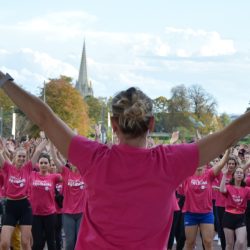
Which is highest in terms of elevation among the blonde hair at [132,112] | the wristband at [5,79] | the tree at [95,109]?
the tree at [95,109]

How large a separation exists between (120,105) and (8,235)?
26.8ft

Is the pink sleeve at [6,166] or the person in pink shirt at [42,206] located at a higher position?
the pink sleeve at [6,166]

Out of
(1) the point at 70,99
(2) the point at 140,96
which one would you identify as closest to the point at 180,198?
(2) the point at 140,96

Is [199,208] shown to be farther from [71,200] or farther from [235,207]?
[71,200]

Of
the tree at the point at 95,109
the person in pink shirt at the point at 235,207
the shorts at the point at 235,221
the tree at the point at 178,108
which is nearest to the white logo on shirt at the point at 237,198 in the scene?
the person in pink shirt at the point at 235,207

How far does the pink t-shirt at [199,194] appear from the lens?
11625mm

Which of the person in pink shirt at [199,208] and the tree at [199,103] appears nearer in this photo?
the person in pink shirt at [199,208]

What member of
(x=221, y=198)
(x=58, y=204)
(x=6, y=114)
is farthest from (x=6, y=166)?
(x=6, y=114)

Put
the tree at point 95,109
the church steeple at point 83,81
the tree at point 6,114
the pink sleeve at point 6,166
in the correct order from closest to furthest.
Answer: the pink sleeve at point 6,166 → the tree at point 6,114 → the tree at point 95,109 → the church steeple at point 83,81

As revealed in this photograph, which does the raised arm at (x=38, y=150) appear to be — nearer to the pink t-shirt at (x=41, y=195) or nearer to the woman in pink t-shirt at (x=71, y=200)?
the woman in pink t-shirt at (x=71, y=200)

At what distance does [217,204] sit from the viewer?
14.0m

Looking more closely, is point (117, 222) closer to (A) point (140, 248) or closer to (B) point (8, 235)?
(A) point (140, 248)

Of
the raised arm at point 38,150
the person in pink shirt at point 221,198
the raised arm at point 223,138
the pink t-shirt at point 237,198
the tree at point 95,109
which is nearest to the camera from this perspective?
the raised arm at point 223,138

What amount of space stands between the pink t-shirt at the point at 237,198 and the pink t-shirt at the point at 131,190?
8.66 m
